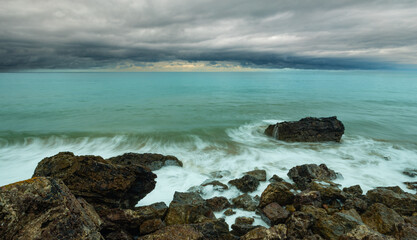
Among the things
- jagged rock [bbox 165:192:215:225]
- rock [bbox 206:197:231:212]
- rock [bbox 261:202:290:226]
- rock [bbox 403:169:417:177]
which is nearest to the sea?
rock [bbox 403:169:417:177]

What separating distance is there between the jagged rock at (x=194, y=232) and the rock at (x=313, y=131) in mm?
12421

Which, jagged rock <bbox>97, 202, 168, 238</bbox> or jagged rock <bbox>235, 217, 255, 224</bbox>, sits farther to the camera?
jagged rock <bbox>235, 217, 255, 224</bbox>

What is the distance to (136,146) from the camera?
16938 millimetres

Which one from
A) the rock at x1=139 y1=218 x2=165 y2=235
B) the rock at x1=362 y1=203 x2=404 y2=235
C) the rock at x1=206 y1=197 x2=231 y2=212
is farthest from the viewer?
the rock at x1=206 y1=197 x2=231 y2=212

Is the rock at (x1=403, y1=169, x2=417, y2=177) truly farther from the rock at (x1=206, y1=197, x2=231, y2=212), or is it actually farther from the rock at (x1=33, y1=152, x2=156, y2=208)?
the rock at (x1=33, y1=152, x2=156, y2=208)

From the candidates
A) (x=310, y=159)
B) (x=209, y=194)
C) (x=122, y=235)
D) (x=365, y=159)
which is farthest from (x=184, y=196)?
(x=365, y=159)

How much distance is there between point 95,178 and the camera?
6.25 metres

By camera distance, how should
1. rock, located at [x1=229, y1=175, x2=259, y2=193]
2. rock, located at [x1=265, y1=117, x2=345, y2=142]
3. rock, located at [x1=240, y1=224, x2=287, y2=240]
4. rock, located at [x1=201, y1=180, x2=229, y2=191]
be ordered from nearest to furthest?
1. rock, located at [x1=240, y1=224, x2=287, y2=240]
2. rock, located at [x1=229, y1=175, x2=259, y2=193]
3. rock, located at [x1=201, y1=180, x2=229, y2=191]
4. rock, located at [x1=265, y1=117, x2=345, y2=142]

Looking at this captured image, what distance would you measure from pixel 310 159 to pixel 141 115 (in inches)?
889

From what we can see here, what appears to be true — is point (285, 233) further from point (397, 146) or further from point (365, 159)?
point (397, 146)

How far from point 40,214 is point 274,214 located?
555 centimetres

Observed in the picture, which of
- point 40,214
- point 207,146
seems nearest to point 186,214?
point 40,214

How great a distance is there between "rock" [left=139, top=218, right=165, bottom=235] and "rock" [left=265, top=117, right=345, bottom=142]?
43.0 feet

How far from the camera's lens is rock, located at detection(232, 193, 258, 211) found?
738 cm
